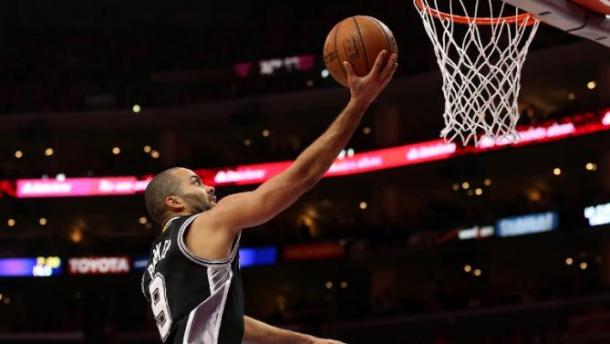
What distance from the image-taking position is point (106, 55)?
28.1m

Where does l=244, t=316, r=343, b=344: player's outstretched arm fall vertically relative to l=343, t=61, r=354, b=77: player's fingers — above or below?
below

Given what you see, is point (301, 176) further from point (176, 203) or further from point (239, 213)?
point (176, 203)

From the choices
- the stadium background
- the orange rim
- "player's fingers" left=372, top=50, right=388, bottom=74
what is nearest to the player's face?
"player's fingers" left=372, top=50, right=388, bottom=74

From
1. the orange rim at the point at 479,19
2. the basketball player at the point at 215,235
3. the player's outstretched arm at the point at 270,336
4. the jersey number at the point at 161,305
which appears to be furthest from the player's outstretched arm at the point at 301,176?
the orange rim at the point at 479,19

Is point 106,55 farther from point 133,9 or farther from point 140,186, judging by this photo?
point 140,186

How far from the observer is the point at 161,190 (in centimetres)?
400

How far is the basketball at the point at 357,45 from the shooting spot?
12.5 ft

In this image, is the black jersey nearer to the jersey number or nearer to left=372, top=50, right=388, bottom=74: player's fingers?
the jersey number

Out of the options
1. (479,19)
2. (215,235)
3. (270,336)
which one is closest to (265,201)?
(215,235)

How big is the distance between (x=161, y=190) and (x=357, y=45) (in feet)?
3.11

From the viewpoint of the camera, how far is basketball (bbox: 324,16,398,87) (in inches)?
150

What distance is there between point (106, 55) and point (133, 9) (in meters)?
2.80

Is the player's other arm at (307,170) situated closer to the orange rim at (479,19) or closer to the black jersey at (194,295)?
the black jersey at (194,295)

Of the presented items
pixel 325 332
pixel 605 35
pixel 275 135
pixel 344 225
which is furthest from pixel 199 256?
pixel 275 135
